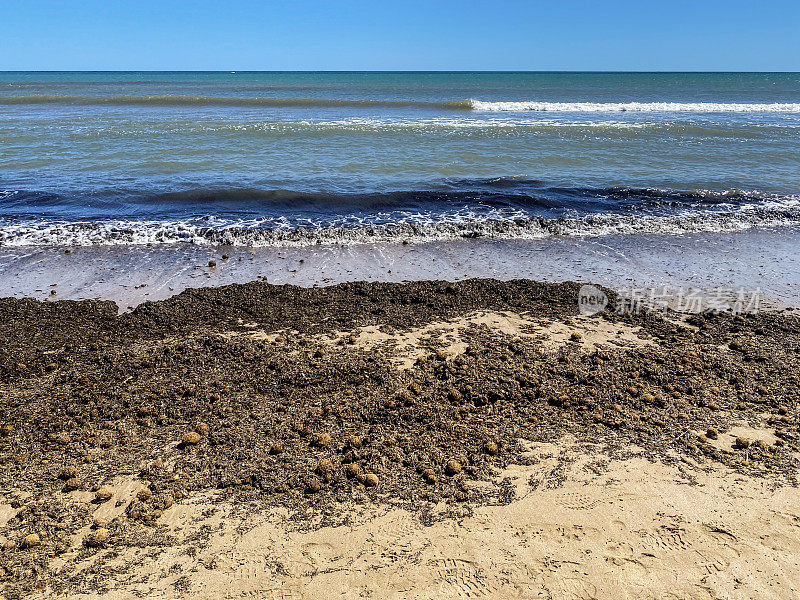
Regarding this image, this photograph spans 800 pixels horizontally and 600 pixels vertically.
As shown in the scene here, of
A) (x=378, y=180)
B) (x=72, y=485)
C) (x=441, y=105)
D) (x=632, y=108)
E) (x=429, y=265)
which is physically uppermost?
(x=441, y=105)

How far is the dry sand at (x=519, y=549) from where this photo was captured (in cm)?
279

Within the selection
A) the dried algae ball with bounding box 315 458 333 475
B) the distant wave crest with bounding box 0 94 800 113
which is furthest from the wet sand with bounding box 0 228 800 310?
the distant wave crest with bounding box 0 94 800 113

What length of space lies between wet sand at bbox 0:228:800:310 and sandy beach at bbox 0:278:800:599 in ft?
4.35

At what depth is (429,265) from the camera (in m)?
8.11

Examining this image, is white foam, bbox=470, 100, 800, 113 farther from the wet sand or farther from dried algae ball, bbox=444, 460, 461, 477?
dried algae ball, bbox=444, 460, 461, 477

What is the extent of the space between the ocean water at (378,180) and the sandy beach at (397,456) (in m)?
4.37

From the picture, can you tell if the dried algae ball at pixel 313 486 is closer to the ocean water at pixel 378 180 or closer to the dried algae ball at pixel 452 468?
the dried algae ball at pixel 452 468

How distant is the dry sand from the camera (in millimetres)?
2789

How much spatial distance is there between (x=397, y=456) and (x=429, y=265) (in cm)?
469

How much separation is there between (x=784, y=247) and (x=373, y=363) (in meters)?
7.70

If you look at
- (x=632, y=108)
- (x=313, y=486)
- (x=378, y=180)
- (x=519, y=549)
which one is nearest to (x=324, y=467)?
(x=313, y=486)

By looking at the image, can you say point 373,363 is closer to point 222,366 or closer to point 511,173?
point 222,366

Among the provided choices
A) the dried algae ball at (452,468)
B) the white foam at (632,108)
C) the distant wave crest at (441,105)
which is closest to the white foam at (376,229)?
the dried algae ball at (452,468)

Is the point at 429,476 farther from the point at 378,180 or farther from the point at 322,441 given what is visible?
the point at 378,180
